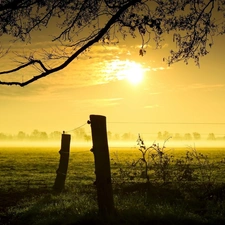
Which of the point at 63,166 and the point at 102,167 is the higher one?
the point at 102,167

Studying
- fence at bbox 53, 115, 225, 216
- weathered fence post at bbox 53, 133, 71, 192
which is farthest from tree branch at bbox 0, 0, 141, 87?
weathered fence post at bbox 53, 133, 71, 192

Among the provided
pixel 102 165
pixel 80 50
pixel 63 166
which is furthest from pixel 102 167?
pixel 63 166

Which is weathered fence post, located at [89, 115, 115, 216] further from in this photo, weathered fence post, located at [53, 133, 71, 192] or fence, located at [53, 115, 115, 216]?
weathered fence post, located at [53, 133, 71, 192]

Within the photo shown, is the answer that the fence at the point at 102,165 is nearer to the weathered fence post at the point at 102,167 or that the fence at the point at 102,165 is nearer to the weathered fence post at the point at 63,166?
the weathered fence post at the point at 102,167

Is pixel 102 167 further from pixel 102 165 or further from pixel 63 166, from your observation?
pixel 63 166

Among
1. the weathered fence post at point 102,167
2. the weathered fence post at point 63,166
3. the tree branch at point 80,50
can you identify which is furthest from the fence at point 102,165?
the weathered fence post at point 63,166

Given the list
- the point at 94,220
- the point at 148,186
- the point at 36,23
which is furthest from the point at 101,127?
the point at 148,186

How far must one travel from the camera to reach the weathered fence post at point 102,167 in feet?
28.7

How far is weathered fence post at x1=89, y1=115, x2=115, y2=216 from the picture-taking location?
8.74 metres

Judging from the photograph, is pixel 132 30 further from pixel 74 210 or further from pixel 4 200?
pixel 4 200

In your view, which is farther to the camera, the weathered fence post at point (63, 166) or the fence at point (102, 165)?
the weathered fence post at point (63, 166)

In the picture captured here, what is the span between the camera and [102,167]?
8734mm

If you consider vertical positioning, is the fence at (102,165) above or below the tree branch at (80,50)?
below

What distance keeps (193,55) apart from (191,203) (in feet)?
13.9
